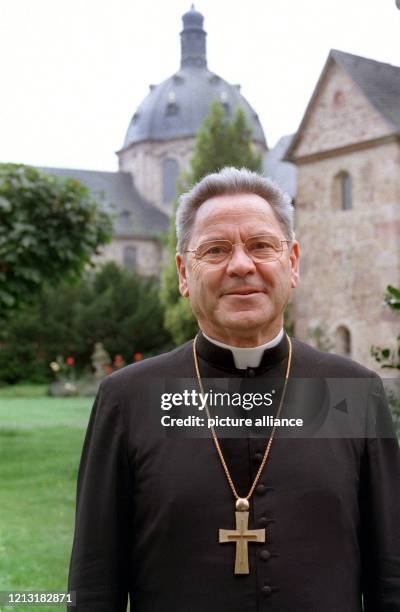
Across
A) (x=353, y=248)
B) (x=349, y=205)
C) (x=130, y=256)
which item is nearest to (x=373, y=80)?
(x=349, y=205)

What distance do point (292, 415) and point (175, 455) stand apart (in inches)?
12.3

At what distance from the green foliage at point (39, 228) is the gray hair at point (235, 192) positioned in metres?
8.99

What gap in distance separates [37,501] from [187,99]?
51.7 meters

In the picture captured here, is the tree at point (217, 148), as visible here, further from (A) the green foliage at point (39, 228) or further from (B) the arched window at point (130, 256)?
(B) the arched window at point (130, 256)

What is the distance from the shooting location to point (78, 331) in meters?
36.8

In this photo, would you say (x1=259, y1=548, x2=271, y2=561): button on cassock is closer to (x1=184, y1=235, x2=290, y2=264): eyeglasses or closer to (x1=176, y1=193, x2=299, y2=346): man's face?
(x1=176, y1=193, x2=299, y2=346): man's face

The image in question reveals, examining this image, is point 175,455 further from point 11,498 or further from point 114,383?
point 11,498

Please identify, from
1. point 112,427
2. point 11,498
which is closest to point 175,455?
point 112,427

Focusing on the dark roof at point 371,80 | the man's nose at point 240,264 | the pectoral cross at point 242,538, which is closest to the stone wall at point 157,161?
the dark roof at point 371,80

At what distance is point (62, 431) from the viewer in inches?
603

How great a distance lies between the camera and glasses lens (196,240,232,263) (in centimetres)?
233

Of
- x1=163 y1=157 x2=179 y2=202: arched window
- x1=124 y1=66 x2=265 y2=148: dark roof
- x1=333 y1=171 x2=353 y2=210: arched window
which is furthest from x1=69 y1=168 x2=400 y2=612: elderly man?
x1=163 y1=157 x2=179 y2=202: arched window

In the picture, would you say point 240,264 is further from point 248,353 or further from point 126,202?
point 126,202

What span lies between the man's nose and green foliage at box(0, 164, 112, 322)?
9.15m
